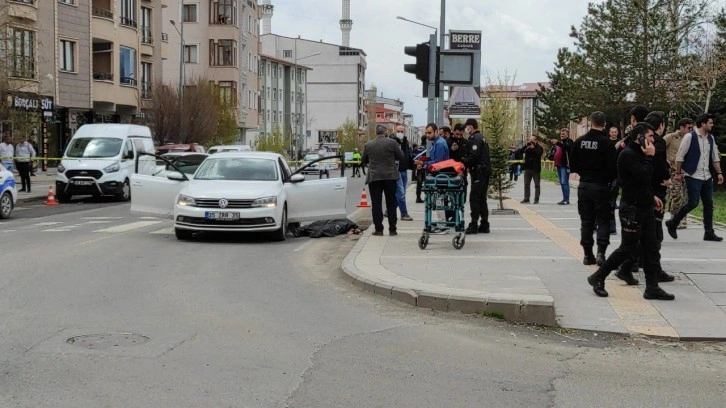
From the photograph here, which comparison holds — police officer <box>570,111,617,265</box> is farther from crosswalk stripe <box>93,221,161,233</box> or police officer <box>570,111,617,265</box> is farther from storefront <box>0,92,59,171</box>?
storefront <box>0,92,59,171</box>

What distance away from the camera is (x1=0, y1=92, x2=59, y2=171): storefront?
3083 centimetres

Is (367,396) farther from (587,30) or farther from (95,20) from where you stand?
(587,30)

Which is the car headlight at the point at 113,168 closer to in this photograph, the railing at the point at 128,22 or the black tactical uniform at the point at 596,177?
the black tactical uniform at the point at 596,177

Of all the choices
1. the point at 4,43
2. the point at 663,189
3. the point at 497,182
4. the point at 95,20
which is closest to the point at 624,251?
the point at 663,189

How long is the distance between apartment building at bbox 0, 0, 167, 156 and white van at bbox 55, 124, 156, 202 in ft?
21.1

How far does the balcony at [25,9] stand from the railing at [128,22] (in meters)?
8.09

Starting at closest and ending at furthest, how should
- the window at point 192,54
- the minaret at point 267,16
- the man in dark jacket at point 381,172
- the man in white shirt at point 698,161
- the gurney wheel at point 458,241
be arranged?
1. the gurney wheel at point 458,241
2. the man in white shirt at point 698,161
3. the man in dark jacket at point 381,172
4. the window at point 192,54
5. the minaret at point 267,16

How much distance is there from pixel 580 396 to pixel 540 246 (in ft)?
24.6

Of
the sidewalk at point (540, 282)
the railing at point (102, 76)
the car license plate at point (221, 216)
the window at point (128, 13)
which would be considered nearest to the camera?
the sidewalk at point (540, 282)

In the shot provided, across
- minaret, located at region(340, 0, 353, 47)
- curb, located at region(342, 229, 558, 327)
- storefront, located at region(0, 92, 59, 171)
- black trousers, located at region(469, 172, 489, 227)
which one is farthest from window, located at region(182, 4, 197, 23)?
minaret, located at region(340, 0, 353, 47)

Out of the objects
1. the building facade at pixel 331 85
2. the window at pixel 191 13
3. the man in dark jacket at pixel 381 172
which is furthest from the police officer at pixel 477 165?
the building facade at pixel 331 85

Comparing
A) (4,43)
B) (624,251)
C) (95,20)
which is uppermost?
(95,20)

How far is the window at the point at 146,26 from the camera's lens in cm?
5138

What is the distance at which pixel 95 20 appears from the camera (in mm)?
44031
